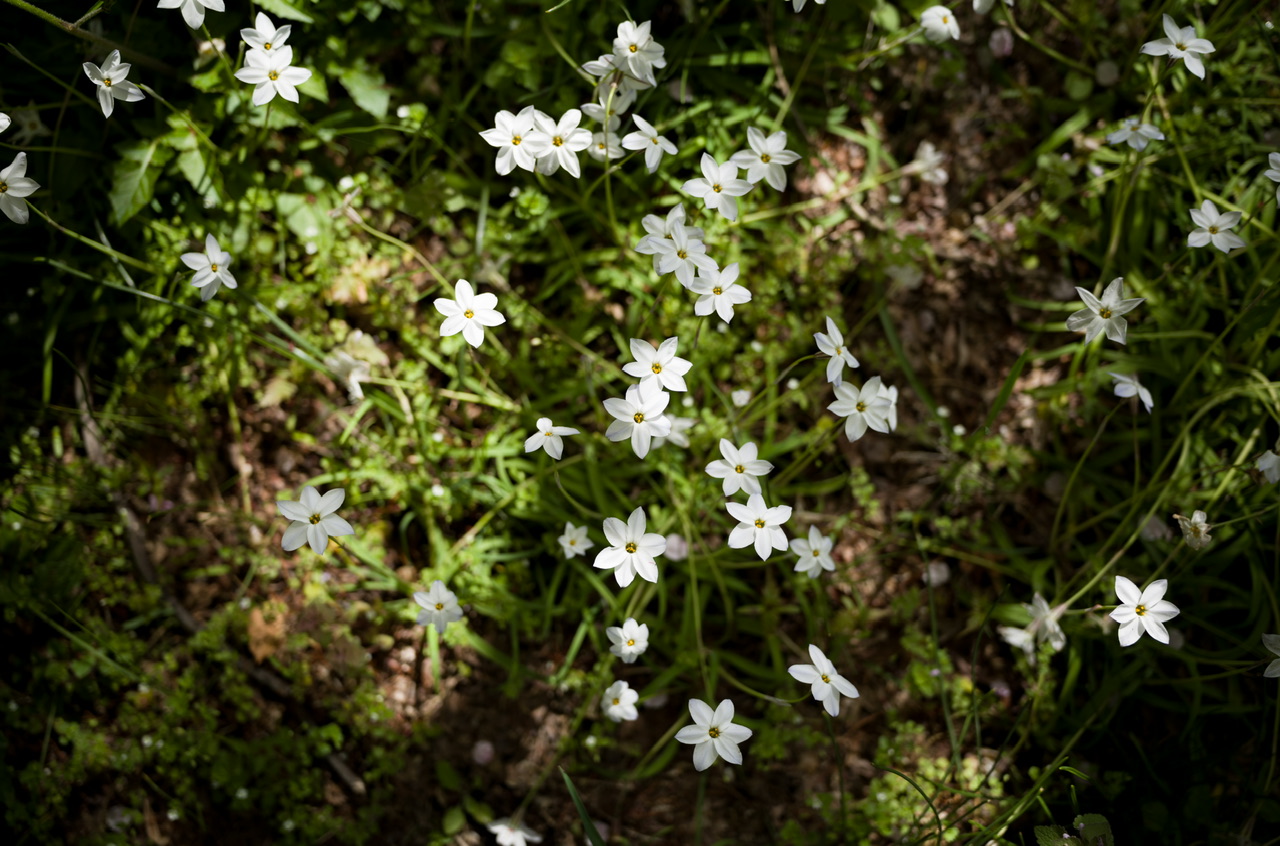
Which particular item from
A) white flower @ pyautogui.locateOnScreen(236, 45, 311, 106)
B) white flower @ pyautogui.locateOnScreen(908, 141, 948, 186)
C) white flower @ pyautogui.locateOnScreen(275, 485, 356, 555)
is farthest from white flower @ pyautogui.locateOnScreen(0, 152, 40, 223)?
white flower @ pyautogui.locateOnScreen(908, 141, 948, 186)

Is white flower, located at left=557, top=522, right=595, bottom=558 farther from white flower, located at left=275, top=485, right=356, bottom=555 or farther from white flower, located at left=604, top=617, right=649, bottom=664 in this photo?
white flower, located at left=275, top=485, right=356, bottom=555

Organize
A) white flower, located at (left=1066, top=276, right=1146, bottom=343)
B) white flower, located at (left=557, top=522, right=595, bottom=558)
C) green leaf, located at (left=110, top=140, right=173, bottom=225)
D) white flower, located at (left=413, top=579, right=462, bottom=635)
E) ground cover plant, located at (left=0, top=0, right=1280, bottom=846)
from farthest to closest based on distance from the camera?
ground cover plant, located at (left=0, top=0, right=1280, bottom=846)
green leaf, located at (left=110, top=140, right=173, bottom=225)
white flower, located at (left=557, top=522, right=595, bottom=558)
white flower, located at (left=413, top=579, right=462, bottom=635)
white flower, located at (left=1066, top=276, right=1146, bottom=343)

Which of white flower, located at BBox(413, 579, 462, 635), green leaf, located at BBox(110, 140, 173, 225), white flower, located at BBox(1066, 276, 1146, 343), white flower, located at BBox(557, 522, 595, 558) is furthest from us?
green leaf, located at BBox(110, 140, 173, 225)

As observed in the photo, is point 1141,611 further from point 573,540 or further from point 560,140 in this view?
point 560,140

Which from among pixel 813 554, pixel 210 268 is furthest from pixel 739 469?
pixel 210 268

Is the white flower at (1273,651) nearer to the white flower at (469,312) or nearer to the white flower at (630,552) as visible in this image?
the white flower at (630,552)

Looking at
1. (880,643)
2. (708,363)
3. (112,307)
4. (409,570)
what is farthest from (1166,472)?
(112,307)

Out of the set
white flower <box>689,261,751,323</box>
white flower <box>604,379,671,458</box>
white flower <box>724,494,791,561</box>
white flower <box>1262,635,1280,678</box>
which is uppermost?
white flower <box>689,261,751,323</box>
